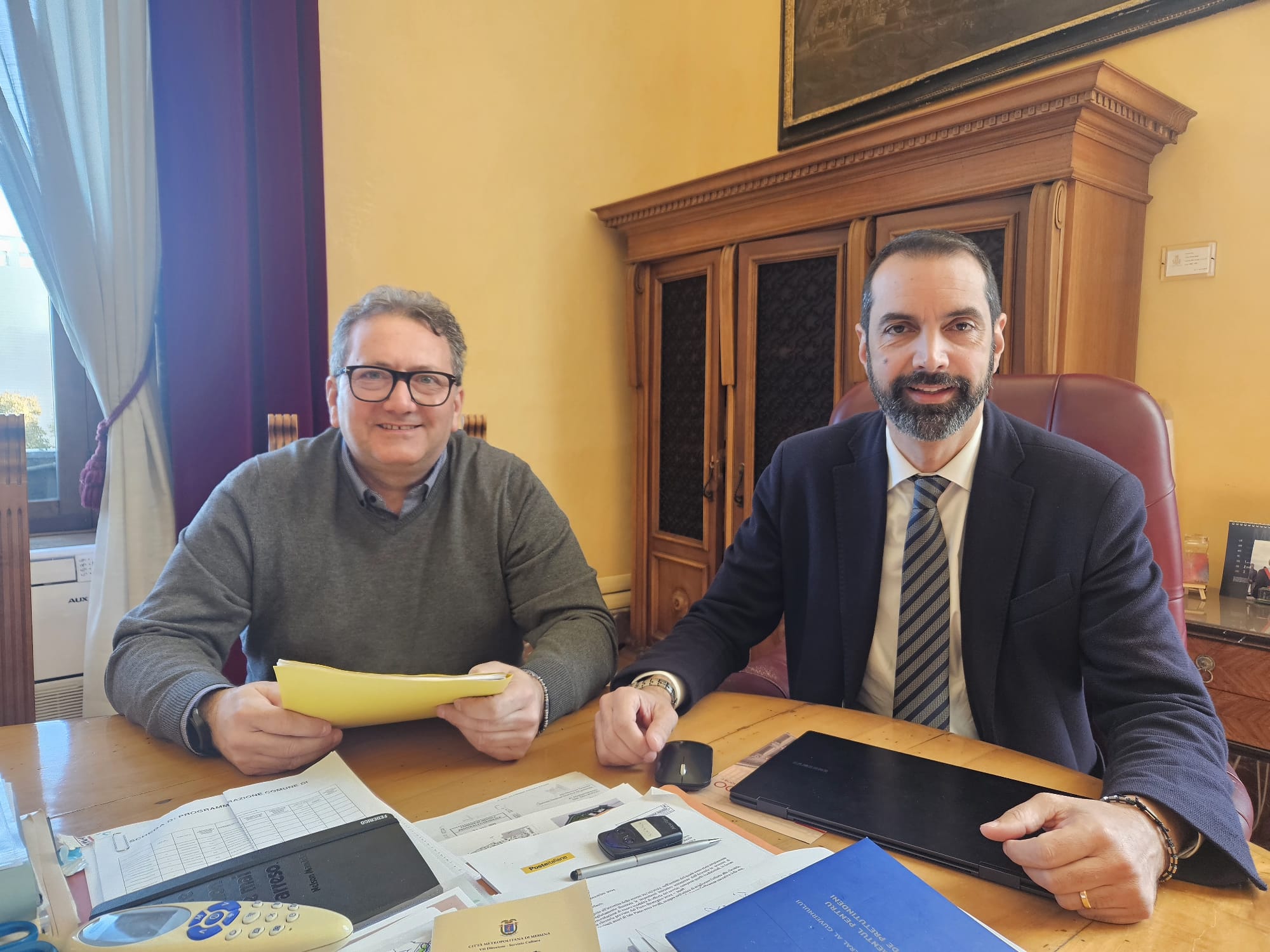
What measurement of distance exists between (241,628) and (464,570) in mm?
362

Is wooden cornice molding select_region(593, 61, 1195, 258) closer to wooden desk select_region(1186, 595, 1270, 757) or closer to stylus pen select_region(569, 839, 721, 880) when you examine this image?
wooden desk select_region(1186, 595, 1270, 757)

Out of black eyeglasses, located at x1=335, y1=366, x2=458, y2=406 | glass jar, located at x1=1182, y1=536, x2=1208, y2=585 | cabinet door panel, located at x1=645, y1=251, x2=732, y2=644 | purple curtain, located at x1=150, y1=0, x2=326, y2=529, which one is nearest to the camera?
black eyeglasses, located at x1=335, y1=366, x2=458, y2=406

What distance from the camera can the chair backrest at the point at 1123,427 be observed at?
1.23m

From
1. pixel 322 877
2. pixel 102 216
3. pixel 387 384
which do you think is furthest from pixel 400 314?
pixel 102 216

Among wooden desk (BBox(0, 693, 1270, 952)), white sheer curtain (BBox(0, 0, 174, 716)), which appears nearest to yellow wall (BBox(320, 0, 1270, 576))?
white sheer curtain (BBox(0, 0, 174, 716))

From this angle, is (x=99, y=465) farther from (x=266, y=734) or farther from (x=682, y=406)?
(x=682, y=406)

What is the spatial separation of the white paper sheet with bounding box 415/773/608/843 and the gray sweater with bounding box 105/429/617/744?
0.92 ft

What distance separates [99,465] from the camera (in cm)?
219

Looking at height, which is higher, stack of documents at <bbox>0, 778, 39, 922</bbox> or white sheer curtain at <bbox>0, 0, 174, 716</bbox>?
white sheer curtain at <bbox>0, 0, 174, 716</bbox>

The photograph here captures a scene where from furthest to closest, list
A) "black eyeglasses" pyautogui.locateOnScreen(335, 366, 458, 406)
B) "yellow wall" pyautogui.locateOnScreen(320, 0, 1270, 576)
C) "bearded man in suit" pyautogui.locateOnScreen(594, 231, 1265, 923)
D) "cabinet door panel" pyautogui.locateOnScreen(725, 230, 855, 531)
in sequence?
"cabinet door panel" pyautogui.locateOnScreen(725, 230, 855, 531)
"yellow wall" pyautogui.locateOnScreen(320, 0, 1270, 576)
"black eyeglasses" pyautogui.locateOnScreen(335, 366, 458, 406)
"bearded man in suit" pyautogui.locateOnScreen(594, 231, 1265, 923)

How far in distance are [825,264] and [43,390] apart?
7.79 ft

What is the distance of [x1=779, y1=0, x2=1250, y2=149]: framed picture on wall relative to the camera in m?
2.22

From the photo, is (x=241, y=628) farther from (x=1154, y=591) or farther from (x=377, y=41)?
(x=377, y=41)

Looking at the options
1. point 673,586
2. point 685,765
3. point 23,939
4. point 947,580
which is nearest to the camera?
point 23,939
